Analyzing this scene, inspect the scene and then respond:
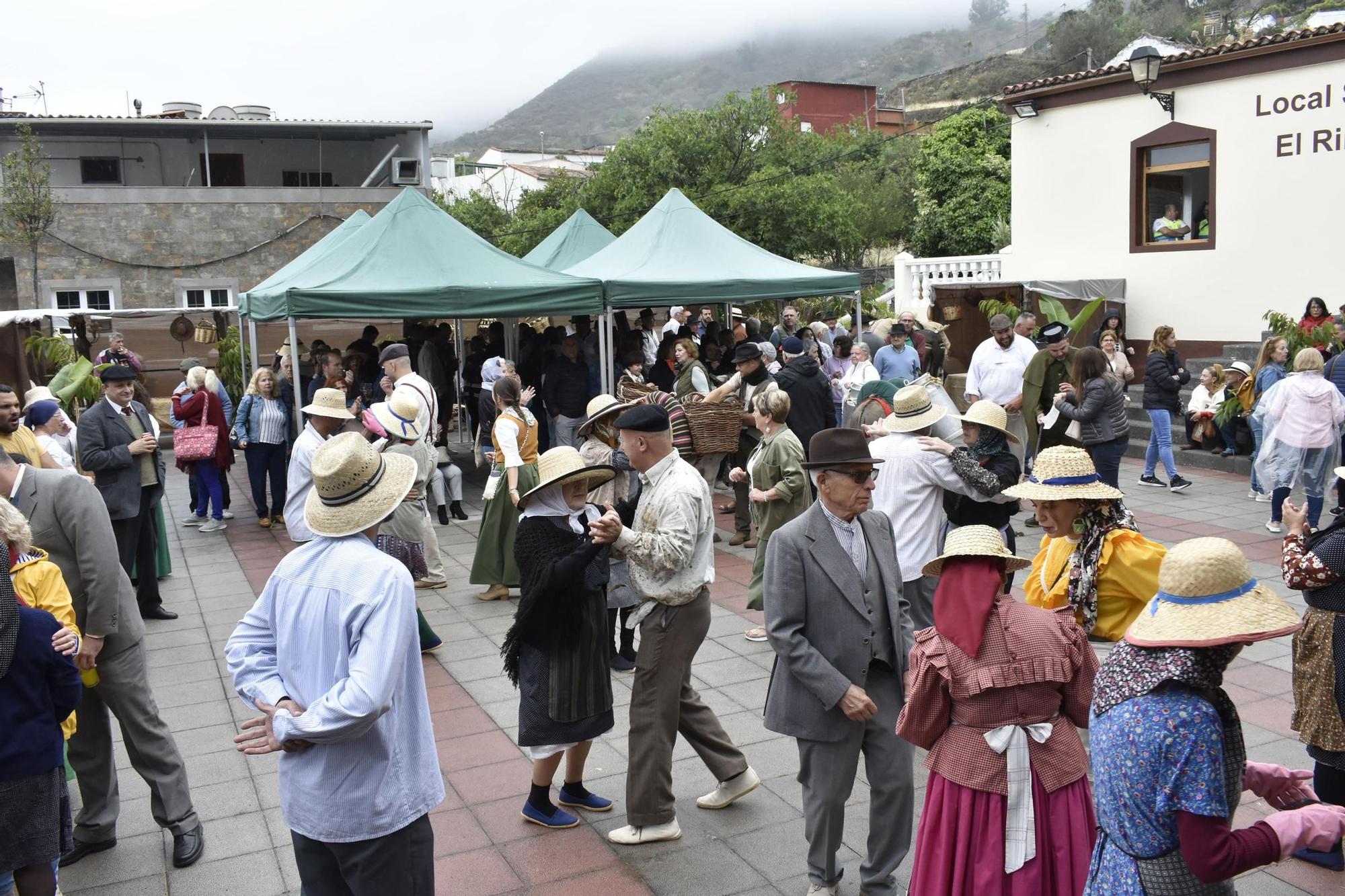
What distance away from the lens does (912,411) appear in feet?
17.9

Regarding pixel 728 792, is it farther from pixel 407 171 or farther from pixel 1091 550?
pixel 407 171

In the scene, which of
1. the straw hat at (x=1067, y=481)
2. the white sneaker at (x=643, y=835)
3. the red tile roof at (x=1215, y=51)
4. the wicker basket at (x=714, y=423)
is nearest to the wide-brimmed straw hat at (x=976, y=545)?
the straw hat at (x=1067, y=481)

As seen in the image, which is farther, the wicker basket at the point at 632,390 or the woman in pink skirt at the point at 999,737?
the wicker basket at the point at 632,390

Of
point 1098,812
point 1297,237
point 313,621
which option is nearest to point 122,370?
point 313,621

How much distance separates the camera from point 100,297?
2728cm

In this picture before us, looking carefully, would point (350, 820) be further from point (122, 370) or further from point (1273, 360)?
point (1273, 360)

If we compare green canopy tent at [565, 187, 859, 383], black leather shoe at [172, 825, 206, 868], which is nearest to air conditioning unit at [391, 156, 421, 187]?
green canopy tent at [565, 187, 859, 383]

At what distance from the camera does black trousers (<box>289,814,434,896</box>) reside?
9.67ft

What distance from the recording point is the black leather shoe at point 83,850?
4500 mm

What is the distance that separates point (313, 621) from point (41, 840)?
1.43m

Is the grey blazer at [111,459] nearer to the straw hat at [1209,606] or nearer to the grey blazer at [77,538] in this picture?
the grey blazer at [77,538]

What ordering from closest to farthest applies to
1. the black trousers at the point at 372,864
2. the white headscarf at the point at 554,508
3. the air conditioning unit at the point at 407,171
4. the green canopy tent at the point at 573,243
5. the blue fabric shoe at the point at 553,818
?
the black trousers at the point at 372,864
the white headscarf at the point at 554,508
the blue fabric shoe at the point at 553,818
the green canopy tent at the point at 573,243
the air conditioning unit at the point at 407,171

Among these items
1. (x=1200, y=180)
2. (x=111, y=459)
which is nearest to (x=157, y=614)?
(x=111, y=459)

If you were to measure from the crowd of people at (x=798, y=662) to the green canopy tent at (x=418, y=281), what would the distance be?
4351 mm
